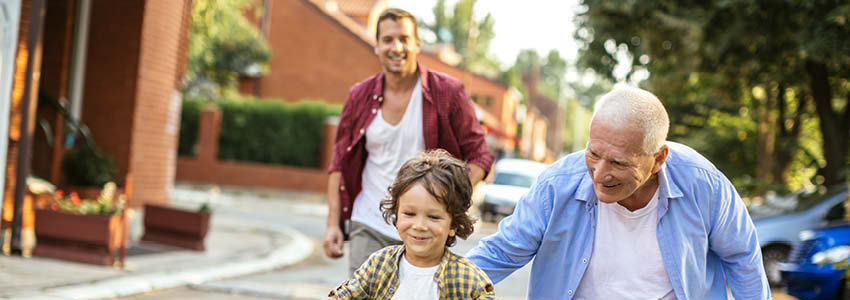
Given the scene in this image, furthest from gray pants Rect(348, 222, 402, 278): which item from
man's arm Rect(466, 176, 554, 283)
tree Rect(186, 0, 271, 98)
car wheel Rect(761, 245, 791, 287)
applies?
tree Rect(186, 0, 271, 98)

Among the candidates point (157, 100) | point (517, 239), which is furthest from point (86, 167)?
point (517, 239)

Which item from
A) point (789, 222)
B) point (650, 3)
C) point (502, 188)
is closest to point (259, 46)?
point (502, 188)

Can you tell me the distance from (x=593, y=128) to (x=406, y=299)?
803 millimetres

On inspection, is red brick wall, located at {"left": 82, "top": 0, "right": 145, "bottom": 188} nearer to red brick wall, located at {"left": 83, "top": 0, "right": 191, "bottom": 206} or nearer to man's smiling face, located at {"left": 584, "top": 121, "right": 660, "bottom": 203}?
red brick wall, located at {"left": 83, "top": 0, "right": 191, "bottom": 206}

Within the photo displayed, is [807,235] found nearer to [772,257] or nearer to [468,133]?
[772,257]

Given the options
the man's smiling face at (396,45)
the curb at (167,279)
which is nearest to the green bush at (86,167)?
the curb at (167,279)

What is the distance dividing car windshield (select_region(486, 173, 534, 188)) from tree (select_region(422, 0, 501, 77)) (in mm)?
44043

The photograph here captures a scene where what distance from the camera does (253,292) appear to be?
8594 mm

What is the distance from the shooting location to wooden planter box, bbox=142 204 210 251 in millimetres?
11055

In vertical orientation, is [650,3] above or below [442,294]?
above

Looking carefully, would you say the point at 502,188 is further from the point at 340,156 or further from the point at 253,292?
the point at 340,156

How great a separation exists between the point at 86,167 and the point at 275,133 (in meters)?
18.1

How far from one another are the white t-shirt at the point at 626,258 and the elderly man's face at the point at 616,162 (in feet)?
0.79

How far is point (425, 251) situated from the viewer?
3.04m
